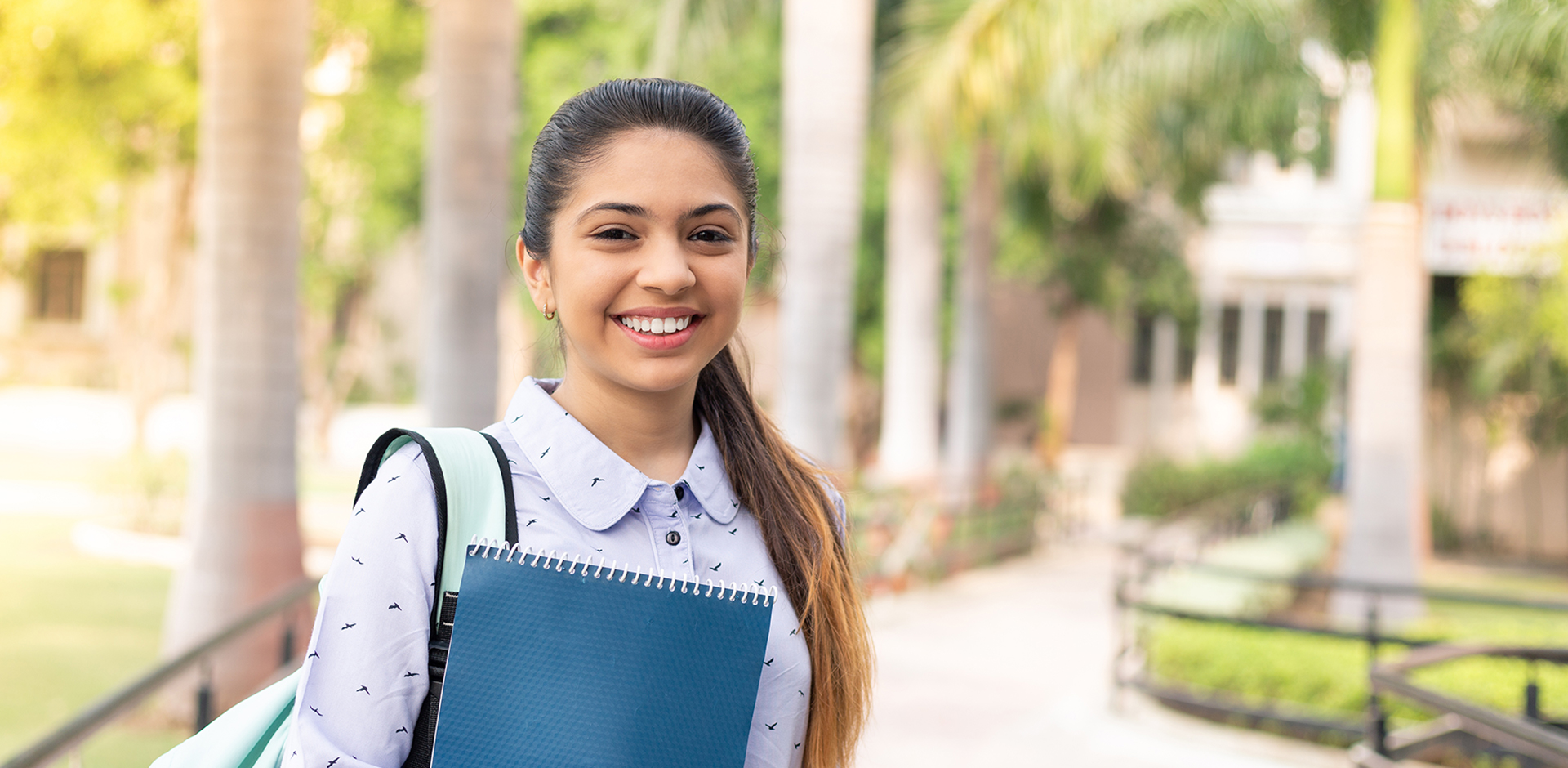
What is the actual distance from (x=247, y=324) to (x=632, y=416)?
575 centimetres

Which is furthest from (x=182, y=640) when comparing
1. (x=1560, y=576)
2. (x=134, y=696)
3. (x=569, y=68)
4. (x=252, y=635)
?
(x=1560, y=576)

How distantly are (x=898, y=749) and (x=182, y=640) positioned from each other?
3.81 m

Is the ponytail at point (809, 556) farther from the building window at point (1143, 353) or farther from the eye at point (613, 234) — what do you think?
the building window at point (1143, 353)

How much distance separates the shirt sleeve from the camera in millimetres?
1423

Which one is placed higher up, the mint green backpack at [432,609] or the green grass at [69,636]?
the mint green backpack at [432,609]

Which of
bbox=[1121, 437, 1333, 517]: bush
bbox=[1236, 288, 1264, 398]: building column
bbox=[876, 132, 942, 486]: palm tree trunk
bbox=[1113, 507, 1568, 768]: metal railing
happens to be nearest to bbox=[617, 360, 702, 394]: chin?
bbox=[1113, 507, 1568, 768]: metal railing

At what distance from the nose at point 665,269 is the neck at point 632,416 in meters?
0.18

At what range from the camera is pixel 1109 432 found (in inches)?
1191

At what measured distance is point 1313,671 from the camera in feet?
26.1

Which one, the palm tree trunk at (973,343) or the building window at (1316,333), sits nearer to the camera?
the palm tree trunk at (973,343)

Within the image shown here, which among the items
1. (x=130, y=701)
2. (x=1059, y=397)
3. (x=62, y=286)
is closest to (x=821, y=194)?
(x=130, y=701)

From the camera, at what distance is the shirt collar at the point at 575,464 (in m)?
1.63

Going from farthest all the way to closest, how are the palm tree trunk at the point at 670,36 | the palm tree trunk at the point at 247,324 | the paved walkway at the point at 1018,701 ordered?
the palm tree trunk at the point at 670,36 < the paved walkway at the point at 1018,701 < the palm tree trunk at the point at 247,324

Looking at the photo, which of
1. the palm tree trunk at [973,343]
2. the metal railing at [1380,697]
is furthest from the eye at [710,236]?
the palm tree trunk at [973,343]
